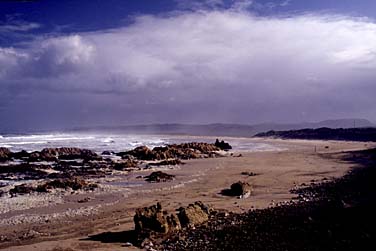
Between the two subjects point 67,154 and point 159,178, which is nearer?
point 159,178

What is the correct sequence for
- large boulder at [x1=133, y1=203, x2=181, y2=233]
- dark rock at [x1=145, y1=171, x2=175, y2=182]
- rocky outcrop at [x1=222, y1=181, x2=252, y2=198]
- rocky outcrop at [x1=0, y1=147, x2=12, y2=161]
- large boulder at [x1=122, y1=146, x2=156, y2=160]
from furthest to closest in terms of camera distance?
1. large boulder at [x1=122, y1=146, x2=156, y2=160]
2. rocky outcrop at [x1=0, y1=147, x2=12, y2=161]
3. dark rock at [x1=145, y1=171, x2=175, y2=182]
4. rocky outcrop at [x1=222, y1=181, x2=252, y2=198]
5. large boulder at [x1=133, y1=203, x2=181, y2=233]

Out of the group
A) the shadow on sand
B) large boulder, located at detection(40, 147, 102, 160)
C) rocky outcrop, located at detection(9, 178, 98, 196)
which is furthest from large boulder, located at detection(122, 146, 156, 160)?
the shadow on sand

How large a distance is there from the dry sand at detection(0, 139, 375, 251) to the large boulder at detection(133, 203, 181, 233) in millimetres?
816

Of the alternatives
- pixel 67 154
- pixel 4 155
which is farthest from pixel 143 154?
pixel 4 155

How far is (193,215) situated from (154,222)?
1946 mm

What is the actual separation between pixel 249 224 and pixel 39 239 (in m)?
7.72

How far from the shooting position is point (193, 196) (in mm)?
23594

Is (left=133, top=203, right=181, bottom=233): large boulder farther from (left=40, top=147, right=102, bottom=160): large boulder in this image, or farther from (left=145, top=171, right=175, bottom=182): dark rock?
(left=40, top=147, right=102, bottom=160): large boulder

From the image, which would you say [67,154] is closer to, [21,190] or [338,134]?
[21,190]

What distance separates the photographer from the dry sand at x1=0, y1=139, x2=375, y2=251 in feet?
51.7

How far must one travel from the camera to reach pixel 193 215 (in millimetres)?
16812

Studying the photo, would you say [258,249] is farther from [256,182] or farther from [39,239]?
[256,182]

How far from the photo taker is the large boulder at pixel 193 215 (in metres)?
16.5

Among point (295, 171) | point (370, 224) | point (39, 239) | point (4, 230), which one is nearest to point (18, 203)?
point (4, 230)
